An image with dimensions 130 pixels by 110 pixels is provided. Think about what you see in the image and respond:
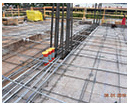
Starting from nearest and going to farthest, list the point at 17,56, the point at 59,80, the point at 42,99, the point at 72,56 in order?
the point at 42,99
the point at 59,80
the point at 72,56
the point at 17,56

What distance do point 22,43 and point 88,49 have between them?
637cm

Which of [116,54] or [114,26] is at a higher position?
[114,26]

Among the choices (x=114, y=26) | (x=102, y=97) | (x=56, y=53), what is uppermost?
(x=114, y=26)

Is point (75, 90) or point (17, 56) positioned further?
point (17, 56)

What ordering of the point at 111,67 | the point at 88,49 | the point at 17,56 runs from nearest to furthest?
the point at 111,67 → the point at 17,56 → the point at 88,49

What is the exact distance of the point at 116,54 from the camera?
9945 mm

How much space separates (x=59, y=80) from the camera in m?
6.34

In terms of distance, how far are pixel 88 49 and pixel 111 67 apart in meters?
3.35

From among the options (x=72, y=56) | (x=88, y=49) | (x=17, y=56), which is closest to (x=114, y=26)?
(x=88, y=49)

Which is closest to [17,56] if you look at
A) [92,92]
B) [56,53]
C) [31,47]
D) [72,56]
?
[31,47]

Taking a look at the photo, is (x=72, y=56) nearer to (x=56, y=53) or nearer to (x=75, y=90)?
(x=56, y=53)

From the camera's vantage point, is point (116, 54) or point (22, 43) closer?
point (116, 54)

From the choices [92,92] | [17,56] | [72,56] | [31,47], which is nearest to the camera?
[92,92]

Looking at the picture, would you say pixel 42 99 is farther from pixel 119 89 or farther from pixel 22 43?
pixel 22 43
